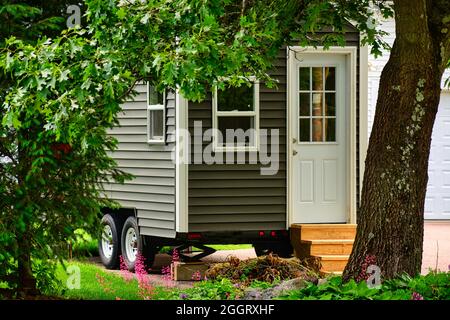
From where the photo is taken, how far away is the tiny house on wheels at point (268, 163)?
Result: 46.2 feet

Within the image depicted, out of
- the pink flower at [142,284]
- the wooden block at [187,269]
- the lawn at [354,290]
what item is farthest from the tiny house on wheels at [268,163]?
the lawn at [354,290]

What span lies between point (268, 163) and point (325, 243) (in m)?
1.28

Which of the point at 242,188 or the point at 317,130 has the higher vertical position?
the point at 317,130

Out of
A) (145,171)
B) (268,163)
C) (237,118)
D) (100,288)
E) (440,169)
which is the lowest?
(100,288)

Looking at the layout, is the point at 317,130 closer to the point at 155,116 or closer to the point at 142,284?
the point at 155,116

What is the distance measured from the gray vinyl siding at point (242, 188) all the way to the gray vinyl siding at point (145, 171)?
0.34 meters

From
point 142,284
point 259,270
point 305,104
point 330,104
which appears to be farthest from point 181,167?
point 142,284

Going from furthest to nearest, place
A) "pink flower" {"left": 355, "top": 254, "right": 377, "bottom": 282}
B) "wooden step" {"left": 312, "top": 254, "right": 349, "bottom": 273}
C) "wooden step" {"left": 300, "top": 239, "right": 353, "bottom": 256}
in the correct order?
"wooden step" {"left": 300, "top": 239, "right": 353, "bottom": 256}
"wooden step" {"left": 312, "top": 254, "right": 349, "bottom": 273}
"pink flower" {"left": 355, "top": 254, "right": 377, "bottom": 282}

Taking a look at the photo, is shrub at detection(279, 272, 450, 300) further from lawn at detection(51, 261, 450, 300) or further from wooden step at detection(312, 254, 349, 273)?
wooden step at detection(312, 254, 349, 273)

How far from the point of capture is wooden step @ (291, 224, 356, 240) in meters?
14.1

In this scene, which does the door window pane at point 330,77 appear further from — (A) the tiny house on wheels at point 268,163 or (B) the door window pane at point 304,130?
(B) the door window pane at point 304,130

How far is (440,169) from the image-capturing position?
2105cm

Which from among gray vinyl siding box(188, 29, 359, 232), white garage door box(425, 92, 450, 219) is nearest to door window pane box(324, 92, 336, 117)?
gray vinyl siding box(188, 29, 359, 232)
